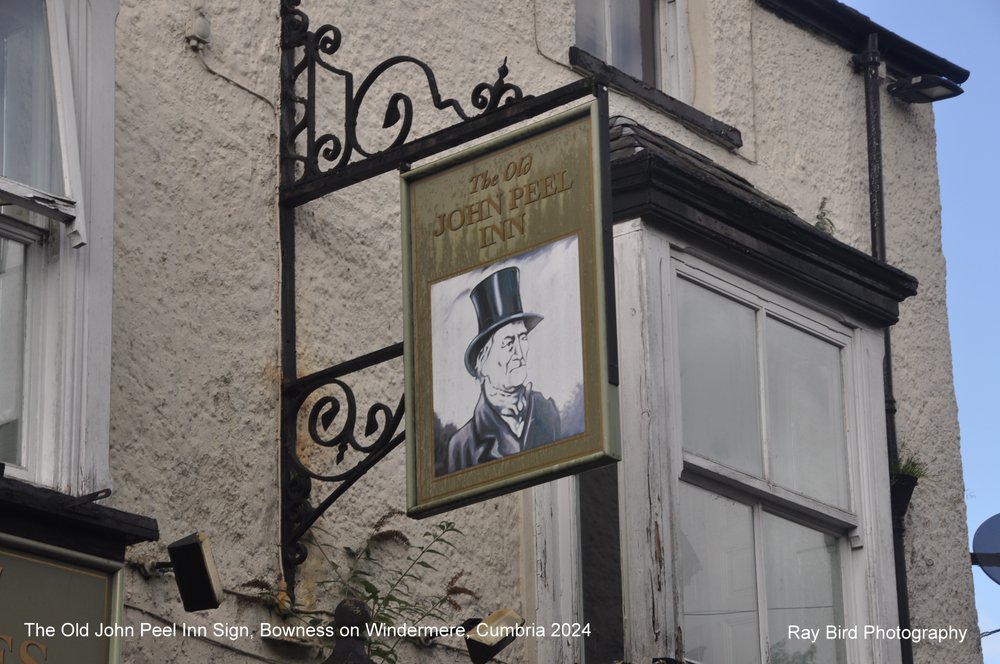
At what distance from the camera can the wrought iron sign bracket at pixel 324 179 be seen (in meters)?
6.85

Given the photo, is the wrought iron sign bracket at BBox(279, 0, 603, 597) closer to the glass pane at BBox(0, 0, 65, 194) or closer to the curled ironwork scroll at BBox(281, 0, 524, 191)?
the curled ironwork scroll at BBox(281, 0, 524, 191)

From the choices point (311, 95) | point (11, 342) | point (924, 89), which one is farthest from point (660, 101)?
point (11, 342)

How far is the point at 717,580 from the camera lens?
7.96 metres

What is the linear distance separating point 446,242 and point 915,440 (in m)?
4.48

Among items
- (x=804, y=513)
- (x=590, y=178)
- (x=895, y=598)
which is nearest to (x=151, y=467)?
(x=590, y=178)

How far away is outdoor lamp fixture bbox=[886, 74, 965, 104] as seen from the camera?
11.0 m

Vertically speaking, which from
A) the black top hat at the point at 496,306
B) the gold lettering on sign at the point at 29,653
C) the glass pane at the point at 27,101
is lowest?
the gold lettering on sign at the point at 29,653

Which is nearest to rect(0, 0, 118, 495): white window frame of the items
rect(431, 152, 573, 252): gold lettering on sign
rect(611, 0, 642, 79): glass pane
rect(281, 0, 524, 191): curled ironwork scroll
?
rect(281, 0, 524, 191): curled ironwork scroll

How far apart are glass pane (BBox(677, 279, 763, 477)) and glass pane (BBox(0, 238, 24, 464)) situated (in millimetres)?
2790

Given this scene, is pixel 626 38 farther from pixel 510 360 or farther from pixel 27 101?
pixel 27 101

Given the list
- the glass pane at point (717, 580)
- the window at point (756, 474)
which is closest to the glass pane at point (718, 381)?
the window at point (756, 474)

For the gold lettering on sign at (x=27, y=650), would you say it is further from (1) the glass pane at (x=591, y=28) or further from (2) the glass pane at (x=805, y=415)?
(1) the glass pane at (x=591, y=28)

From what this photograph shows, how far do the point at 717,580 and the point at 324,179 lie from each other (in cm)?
222

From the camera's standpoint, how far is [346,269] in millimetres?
7793
